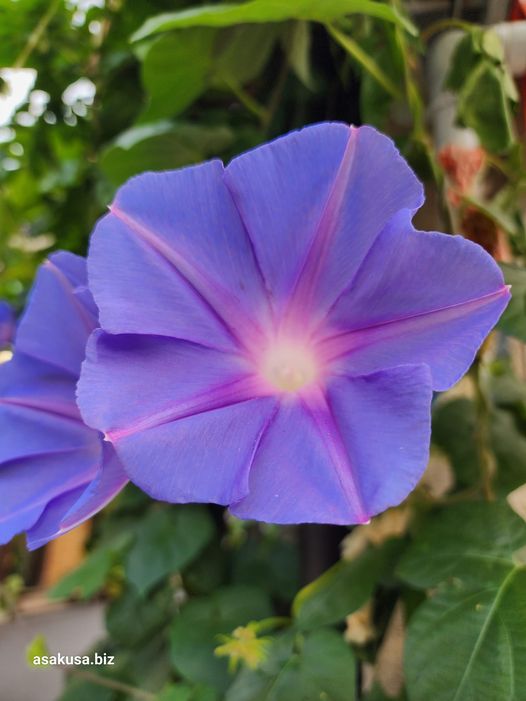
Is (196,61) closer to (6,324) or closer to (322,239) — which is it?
(322,239)

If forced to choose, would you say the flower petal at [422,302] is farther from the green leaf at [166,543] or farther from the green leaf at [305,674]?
the green leaf at [166,543]

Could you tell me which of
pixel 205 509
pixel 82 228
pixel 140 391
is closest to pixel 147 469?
pixel 140 391

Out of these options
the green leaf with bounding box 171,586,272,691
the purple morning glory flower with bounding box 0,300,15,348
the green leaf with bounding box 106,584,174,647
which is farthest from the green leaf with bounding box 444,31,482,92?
the purple morning glory flower with bounding box 0,300,15,348

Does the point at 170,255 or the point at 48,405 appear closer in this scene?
the point at 170,255

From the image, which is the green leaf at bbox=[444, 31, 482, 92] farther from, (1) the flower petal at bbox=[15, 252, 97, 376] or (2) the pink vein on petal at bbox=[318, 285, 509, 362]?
(1) the flower petal at bbox=[15, 252, 97, 376]

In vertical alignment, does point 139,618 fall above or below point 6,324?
below

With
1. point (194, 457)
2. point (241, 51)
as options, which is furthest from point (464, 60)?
point (194, 457)

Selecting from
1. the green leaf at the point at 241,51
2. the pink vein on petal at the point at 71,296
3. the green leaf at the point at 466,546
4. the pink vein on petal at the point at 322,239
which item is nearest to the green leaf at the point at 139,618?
the green leaf at the point at 466,546

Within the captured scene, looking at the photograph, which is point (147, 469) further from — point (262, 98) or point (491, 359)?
point (262, 98)
